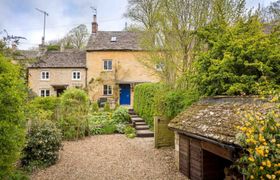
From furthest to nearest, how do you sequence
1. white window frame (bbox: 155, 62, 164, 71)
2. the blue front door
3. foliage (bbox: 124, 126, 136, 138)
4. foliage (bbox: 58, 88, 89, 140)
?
the blue front door
foliage (bbox: 124, 126, 136, 138)
foliage (bbox: 58, 88, 89, 140)
white window frame (bbox: 155, 62, 164, 71)

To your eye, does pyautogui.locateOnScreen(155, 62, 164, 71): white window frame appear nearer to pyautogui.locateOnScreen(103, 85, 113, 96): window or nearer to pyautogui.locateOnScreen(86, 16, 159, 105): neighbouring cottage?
pyautogui.locateOnScreen(86, 16, 159, 105): neighbouring cottage

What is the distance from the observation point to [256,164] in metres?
3.28

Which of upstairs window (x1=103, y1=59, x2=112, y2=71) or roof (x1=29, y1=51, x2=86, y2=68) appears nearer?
upstairs window (x1=103, y1=59, x2=112, y2=71)

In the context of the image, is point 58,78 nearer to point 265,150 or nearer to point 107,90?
point 107,90

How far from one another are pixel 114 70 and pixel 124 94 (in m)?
3.06

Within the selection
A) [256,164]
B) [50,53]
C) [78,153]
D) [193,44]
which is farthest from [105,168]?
[50,53]

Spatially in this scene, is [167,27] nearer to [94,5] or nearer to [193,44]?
[193,44]

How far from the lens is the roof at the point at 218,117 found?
4.49 metres

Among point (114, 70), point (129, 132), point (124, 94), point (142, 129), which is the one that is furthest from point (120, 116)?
point (114, 70)

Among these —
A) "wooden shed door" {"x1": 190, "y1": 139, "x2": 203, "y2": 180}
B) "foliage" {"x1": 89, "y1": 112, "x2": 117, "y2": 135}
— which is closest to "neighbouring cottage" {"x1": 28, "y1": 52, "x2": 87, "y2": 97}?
"foliage" {"x1": 89, "y1": 112, "x2": 117, "y2": 135}

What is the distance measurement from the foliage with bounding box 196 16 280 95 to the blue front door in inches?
785

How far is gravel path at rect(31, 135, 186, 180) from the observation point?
22.6 ft

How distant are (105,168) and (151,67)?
634 centimetres

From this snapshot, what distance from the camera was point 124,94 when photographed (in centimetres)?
2745
